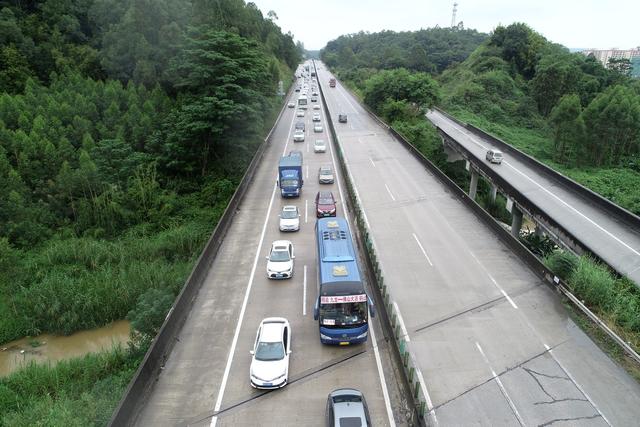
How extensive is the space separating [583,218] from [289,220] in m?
18.0

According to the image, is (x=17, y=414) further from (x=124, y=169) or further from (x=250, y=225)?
(x=124, y=169)

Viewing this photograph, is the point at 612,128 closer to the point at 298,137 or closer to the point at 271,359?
the point at 298,137

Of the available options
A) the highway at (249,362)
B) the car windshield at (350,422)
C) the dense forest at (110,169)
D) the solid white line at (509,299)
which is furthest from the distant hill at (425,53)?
the car windshield at (350,422)

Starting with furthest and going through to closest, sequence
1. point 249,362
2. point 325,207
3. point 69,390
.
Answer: point 325,207 < point 69,390 < point 249,362

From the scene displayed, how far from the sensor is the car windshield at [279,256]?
21078mm

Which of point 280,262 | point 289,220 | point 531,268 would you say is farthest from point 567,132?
point 280,262

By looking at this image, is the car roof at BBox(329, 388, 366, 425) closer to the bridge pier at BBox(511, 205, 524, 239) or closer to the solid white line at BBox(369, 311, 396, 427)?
the solid white line at BBox(369, 311, 396, 427)

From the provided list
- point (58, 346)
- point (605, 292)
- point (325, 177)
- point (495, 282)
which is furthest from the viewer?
point (325, 177)

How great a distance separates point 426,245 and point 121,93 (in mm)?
40866

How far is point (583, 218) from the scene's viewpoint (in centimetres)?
2630

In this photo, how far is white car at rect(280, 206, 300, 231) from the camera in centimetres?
2598

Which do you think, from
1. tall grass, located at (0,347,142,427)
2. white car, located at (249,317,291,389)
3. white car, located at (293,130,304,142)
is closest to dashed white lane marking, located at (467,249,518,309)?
white car, located at (249,317,291,389)

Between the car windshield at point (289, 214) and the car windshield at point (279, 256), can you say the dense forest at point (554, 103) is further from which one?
the car windshield at point (279, 256)

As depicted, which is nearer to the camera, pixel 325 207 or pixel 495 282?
pixel 495 282
